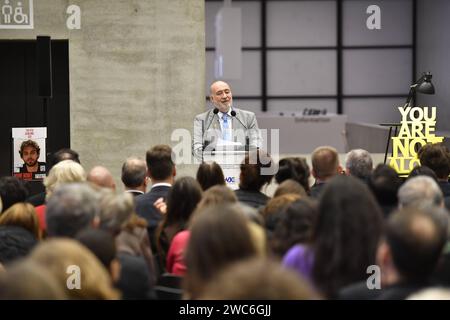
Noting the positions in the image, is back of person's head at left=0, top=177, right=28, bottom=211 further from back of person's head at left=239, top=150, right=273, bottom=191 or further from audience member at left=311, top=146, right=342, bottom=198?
audience member at left=311, top=146, right=342, bottom=198

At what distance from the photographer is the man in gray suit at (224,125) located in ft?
22.1

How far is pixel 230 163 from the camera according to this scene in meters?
6.29

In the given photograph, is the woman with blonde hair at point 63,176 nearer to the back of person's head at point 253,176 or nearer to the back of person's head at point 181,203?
the back of person's head at point 181,203

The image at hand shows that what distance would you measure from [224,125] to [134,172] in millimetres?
1421

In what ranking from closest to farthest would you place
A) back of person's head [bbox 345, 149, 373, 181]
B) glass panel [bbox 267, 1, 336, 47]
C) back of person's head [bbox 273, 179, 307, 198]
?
back of person's head [bbox 273, 179, 307, 198]
back of person's head [bbox 345, 149, 373, 181]
glass panel [bbox 267, 1, 336, 47]

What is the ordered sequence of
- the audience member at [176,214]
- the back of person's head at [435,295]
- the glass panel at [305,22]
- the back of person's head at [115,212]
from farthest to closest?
1. the glass panel at [305,22]
2. the audience member at [176,214]
3. the back of person's head at [115,212]
4. the back of person's head at [435,295]

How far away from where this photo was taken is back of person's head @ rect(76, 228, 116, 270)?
3045 mm

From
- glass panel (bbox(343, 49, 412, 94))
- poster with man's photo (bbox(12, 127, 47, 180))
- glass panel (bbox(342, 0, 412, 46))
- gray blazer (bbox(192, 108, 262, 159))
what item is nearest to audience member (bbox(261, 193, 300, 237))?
gray blazer (bbox(192, 108, 262, 159))

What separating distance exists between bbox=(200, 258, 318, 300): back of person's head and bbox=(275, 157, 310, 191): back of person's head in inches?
147

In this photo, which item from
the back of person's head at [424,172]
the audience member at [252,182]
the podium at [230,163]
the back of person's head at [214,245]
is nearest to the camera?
the back of person's head at [214,245]

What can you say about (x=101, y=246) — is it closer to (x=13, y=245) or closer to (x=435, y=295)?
(x=13, y=245)

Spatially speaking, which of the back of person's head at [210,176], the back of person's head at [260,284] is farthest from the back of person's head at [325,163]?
the back of person's head at [260,284]

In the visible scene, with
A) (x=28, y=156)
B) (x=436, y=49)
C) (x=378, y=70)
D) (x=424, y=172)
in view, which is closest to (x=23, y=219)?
(x=424, y=172)

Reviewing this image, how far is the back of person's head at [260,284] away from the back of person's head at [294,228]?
171cm
